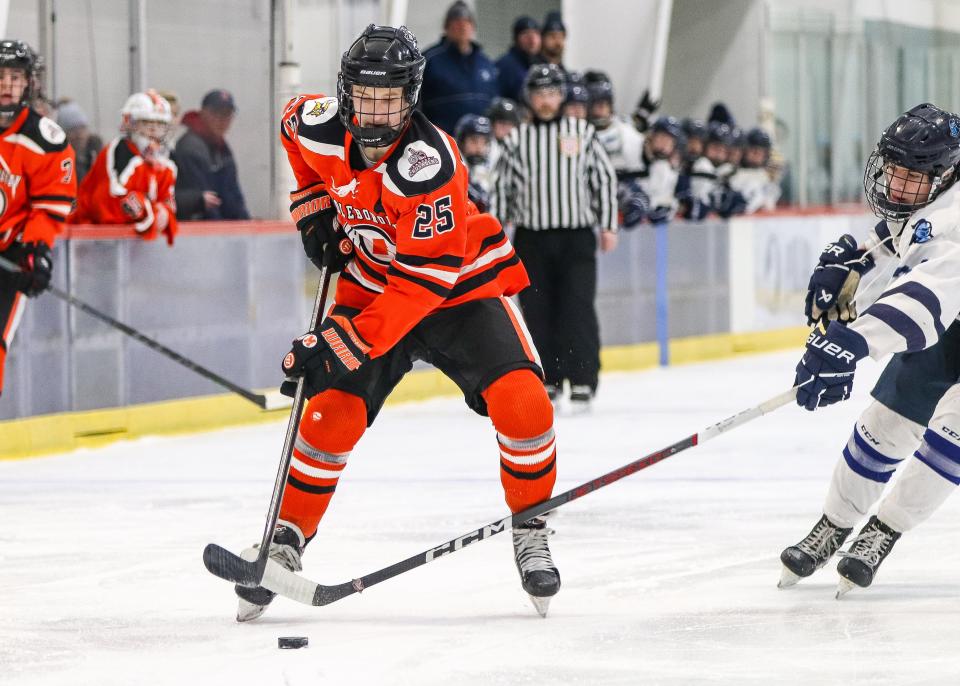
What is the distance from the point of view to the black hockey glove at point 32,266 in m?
5.28

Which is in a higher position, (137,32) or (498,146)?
(137,32)

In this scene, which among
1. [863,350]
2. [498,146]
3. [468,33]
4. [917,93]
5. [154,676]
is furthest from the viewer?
[917,93]

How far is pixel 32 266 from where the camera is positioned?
5297mm

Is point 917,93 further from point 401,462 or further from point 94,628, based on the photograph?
point 94,628

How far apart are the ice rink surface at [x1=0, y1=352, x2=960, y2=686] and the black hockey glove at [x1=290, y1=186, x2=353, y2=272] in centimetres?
70

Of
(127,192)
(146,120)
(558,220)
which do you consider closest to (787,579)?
(127,192)

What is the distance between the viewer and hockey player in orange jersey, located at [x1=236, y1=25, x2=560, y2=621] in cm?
305

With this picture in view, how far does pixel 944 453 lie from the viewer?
3.30 meters

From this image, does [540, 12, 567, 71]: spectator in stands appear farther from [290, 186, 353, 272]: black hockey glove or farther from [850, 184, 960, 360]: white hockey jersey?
[850, 184, 960, 360]: white hockey jersey

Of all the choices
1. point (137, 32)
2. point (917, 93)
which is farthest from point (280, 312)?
point (917, 93)

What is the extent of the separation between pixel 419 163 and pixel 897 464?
117 centimetres

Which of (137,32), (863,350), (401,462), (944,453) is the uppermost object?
(137,32)

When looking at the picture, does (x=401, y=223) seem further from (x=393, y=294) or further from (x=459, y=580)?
(x=459, y=580)

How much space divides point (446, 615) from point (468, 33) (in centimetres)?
536
